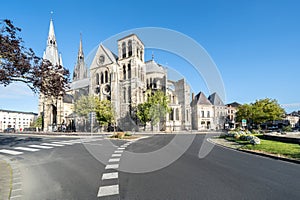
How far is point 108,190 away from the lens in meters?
4.18

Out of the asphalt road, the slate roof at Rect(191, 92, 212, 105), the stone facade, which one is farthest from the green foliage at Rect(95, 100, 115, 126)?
the asphalt road

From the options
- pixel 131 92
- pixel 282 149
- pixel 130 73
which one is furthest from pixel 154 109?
pixel 282 149

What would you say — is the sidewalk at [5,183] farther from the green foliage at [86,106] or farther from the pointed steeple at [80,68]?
the pointed steeple at [80,68]

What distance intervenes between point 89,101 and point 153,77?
2203 centimetres

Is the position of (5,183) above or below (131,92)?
below

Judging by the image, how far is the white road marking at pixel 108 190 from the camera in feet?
13.0

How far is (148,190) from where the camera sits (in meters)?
4.16

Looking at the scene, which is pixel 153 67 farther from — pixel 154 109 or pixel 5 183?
pixel 5 183

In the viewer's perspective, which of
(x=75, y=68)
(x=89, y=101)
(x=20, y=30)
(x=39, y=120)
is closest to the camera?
(x=20, y=30)

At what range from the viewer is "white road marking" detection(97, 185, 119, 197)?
3971 millimetres

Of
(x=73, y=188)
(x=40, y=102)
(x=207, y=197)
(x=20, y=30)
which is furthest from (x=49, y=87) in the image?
(x=40, y=102)

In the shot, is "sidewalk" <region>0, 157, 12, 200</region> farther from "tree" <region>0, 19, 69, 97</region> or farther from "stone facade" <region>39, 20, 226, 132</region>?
"stone facade" <region>39, 20, 226, 132</region>

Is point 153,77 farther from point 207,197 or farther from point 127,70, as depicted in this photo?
point 207,197

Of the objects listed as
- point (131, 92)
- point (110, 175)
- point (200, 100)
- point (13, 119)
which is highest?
point (131, 92)
